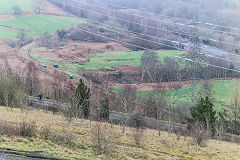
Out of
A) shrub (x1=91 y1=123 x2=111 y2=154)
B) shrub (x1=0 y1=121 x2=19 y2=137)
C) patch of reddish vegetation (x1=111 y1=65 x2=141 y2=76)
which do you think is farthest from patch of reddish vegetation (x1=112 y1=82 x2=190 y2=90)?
shrub (x1=0 y1=121 x2=19 y2=137)

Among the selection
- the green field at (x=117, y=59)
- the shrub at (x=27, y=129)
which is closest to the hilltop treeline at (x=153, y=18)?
A: the green field at (x=117, y=59)

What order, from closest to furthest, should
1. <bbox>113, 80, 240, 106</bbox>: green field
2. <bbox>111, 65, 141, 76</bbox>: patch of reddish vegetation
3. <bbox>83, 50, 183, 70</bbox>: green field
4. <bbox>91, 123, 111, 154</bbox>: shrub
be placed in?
<bbox>91, 123, 111, 154</bbox>: shrub
<bbox>113, 80, 240, 106</bbox>: green field
<bbox>111, 65, 141, 76</bbox>: patch of reddish vegetation
<bbox>83, 50, 183, 70</bbox>: green field

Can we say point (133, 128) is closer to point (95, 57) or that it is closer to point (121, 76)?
point (121, 76)

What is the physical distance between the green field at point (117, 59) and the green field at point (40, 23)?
27712 millimetres

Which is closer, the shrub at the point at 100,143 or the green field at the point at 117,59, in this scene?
the shrub at the point at 100,143

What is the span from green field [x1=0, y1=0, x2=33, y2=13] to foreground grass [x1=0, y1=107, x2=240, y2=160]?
318 ft

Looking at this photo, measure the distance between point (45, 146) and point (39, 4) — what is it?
112 metres

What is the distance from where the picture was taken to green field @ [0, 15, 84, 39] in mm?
109938

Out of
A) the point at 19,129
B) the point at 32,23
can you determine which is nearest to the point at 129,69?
the point at 32,23

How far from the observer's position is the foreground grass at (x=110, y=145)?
2573cm

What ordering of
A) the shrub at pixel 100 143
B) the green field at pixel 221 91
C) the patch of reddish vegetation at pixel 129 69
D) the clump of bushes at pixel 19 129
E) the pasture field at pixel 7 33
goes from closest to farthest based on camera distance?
1. the clump of bushes at pixel 19 129
2. the shrub at pixel 100 143
3. the green field at pixel 221 91
4. the patch of reddish vegetation at pixel 129 69
5. the pasture field at pixel 7 33

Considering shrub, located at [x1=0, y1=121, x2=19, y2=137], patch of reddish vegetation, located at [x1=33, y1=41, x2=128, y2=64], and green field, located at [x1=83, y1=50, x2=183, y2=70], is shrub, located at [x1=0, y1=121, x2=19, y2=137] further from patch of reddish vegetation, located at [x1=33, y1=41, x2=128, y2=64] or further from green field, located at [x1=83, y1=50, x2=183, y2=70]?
patch of reddish vegetation, located at [x1=33, y1=41, x2=128, y2=64]

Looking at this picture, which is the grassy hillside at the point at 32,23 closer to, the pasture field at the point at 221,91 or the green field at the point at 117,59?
the green field at the point at 117,59

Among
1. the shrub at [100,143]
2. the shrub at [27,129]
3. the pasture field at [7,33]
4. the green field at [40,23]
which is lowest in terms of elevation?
the shrub at [100,143]
